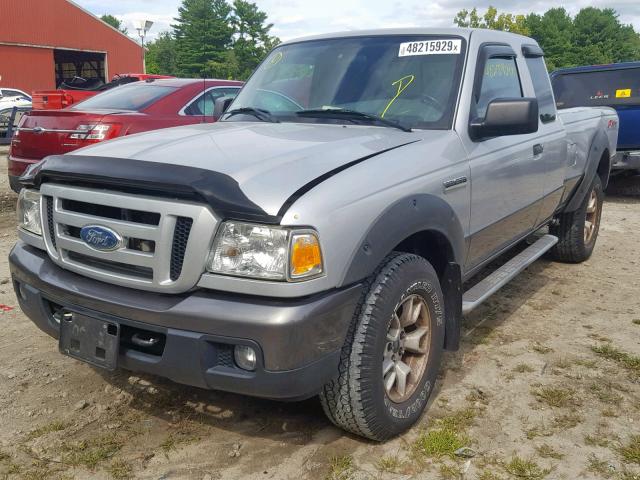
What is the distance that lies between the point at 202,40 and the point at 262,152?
228ft

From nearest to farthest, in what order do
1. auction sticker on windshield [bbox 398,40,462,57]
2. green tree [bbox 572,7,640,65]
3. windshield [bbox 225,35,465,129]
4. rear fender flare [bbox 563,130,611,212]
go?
1. windshield [bbox 225,35,465,129]
2. auction sticker on windshield [bbox 398,40,462,57]
3. rear fender flare [bbox 563,130,611,212]
4. green tree [bbox 572,7,640,65]

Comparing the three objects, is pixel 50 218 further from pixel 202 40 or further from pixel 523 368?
pixel 202 40

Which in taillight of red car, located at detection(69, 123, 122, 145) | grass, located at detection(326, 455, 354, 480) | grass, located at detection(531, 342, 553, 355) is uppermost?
taillight of red car, located at detection(69, 123, 122, 145)

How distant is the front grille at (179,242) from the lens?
2254 mm

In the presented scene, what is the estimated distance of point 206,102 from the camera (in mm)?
7215

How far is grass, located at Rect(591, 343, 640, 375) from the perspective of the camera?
355 cm

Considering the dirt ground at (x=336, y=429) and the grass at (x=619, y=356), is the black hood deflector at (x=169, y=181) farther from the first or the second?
the grass at (x=619, y=356)

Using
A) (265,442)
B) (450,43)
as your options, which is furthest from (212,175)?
(450,43)

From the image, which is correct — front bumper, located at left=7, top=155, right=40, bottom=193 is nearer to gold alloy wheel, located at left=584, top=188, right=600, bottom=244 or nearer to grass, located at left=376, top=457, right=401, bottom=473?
grass, located at left=376, top=457, right=401, bottom=473

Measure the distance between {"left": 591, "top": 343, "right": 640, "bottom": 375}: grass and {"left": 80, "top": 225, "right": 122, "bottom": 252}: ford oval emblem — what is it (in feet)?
9.42

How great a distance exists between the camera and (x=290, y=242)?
217cm

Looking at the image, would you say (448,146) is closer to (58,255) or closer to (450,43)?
(450,43)

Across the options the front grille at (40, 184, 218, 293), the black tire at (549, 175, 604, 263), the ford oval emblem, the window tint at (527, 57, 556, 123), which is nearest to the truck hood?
the front grille at (40, 184, 218, 293)

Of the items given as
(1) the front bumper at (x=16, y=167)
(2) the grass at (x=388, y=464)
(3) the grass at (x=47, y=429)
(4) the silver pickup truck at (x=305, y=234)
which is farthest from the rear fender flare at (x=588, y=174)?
(1) the front bumper at (x=16, y=167)
